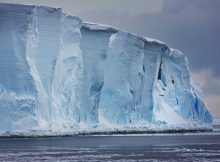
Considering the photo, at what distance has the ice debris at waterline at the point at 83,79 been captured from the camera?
31719 mm

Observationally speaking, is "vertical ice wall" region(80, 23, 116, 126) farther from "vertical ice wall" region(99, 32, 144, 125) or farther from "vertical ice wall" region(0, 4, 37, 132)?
"vertical ice wall" region(0, 4, 37, 132)

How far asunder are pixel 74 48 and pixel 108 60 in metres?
5.24

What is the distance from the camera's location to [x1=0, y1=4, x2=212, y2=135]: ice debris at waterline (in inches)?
1249

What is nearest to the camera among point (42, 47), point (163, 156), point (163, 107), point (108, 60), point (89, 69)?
point (163, 156)

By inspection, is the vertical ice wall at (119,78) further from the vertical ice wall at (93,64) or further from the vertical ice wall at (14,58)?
the vertical ice wall at (14,58)

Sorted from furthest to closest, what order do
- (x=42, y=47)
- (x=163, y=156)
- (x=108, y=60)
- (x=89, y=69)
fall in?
(x=108, y=60)
(x=89, y=69)
(x=42, y=47)
(x=163, y=156)

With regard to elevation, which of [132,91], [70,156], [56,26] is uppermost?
[56,26]

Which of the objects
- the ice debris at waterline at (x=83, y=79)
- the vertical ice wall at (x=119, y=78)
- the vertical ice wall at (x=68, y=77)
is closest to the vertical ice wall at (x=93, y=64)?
the ice debris at waterline at (x=83, y=79)

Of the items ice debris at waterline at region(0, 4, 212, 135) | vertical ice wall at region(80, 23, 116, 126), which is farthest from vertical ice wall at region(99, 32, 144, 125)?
vertical ice wall at region(80, 23, 116, 126)

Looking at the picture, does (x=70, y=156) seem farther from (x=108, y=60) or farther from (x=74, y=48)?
(x=108, y=60)

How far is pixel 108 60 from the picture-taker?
40812 millimetres

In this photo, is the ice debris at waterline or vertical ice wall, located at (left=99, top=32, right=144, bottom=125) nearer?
the ice debris at waterline

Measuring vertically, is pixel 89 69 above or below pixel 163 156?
above

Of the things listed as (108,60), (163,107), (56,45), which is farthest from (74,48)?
(163,107)
